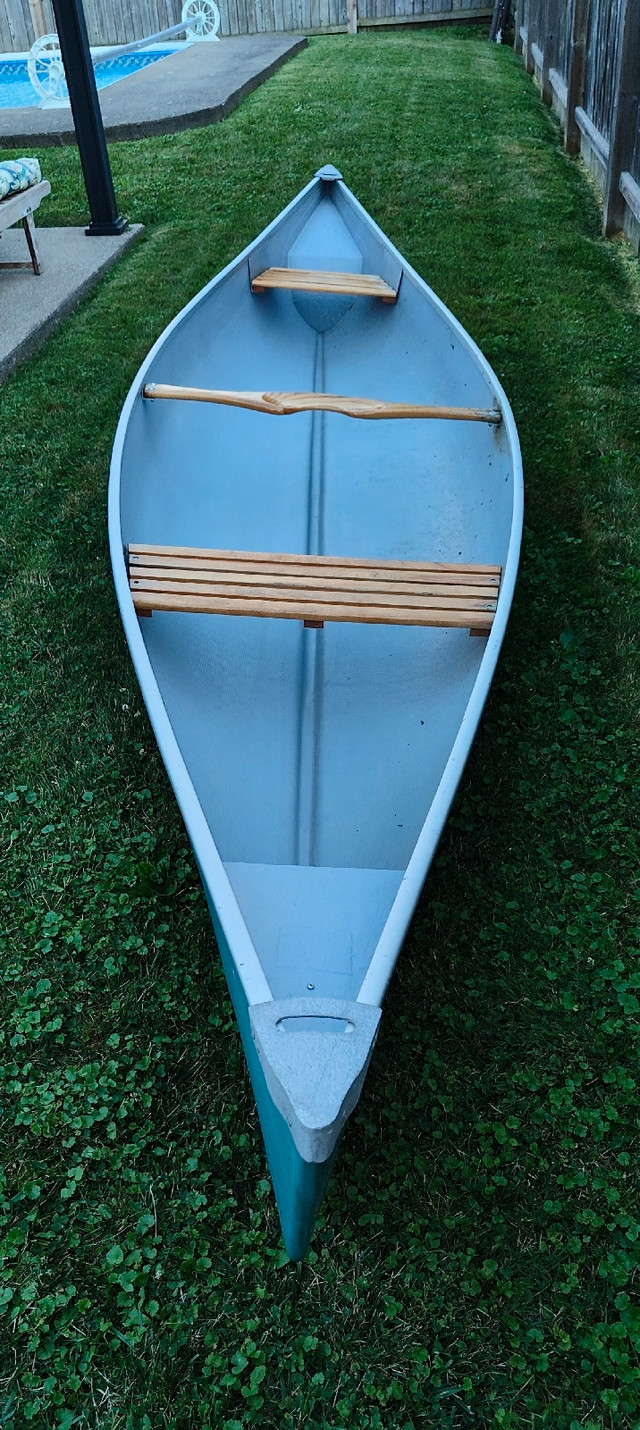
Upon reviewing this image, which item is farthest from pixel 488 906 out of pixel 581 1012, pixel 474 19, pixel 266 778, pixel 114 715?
pixel 474 19

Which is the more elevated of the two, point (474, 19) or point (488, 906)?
point (474, 19)

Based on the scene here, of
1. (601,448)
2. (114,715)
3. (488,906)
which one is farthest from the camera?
(601,448)

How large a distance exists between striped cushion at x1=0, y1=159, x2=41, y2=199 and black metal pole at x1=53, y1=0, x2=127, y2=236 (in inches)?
14.1

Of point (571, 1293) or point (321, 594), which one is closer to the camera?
point (571, 1293)

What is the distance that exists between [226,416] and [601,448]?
72.5 inches

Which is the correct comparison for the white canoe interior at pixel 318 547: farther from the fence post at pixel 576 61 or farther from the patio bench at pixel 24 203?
the fence post at pixel 576 61

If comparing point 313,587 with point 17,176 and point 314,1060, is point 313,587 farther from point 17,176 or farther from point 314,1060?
point 17,176

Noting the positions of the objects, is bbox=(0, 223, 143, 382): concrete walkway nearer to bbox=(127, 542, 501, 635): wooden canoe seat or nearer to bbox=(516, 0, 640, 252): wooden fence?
bbox=(127, 542, 501, 635): wooden canoe seat

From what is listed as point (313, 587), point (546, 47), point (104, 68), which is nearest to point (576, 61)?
point (546, 47)

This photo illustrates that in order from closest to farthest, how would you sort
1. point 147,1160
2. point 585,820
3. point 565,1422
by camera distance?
point 565,1422 < point 147,1160 < point 585,820

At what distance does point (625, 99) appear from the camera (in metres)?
6.28

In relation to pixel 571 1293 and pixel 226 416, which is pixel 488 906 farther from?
pixel 226 416

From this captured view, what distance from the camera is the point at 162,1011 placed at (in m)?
2.32

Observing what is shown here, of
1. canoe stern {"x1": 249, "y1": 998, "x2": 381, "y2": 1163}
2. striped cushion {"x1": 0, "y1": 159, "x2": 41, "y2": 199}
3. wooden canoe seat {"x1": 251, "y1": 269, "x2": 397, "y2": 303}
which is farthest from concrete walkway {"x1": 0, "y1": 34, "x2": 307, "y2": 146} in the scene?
canoe stern {"x1": 249, "y1": 998, "x2": 381, "y2": 1163}
